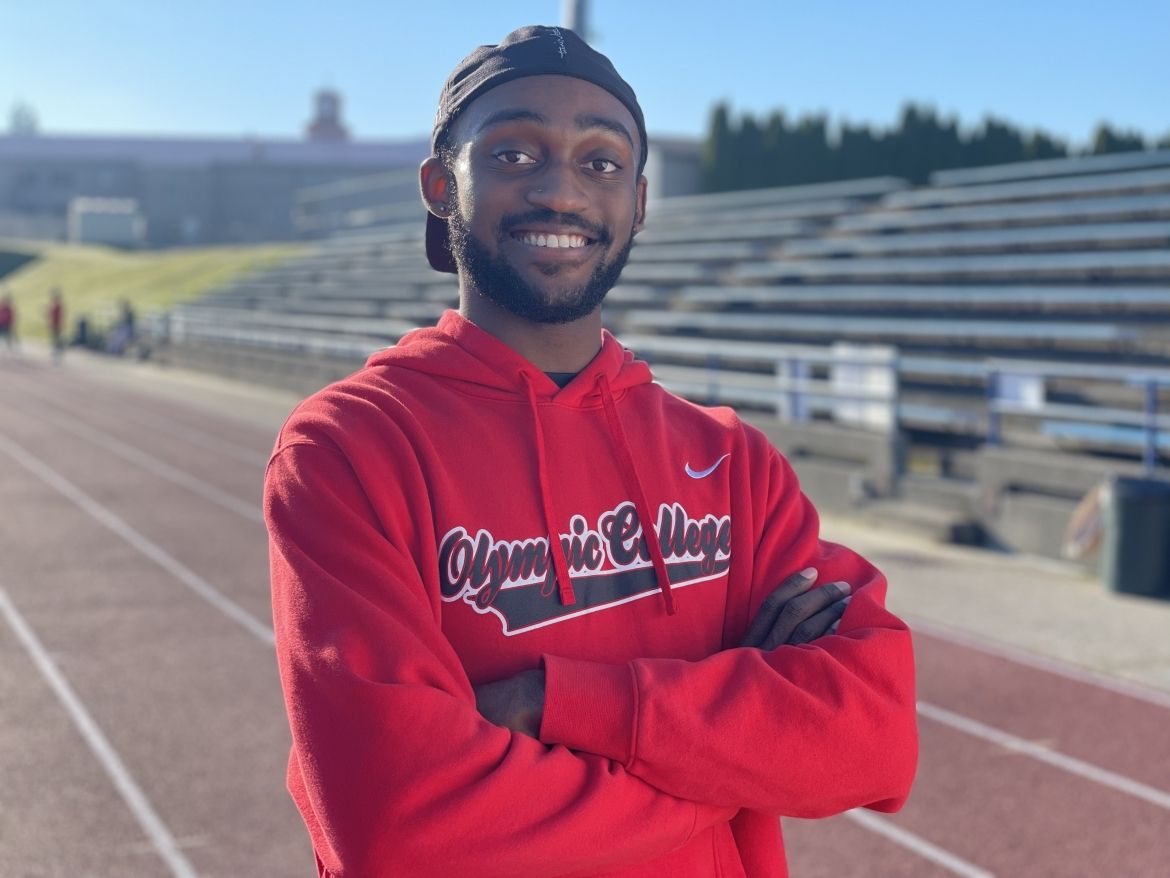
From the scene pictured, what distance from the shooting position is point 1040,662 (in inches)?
293

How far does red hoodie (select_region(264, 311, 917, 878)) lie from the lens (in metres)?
1.64

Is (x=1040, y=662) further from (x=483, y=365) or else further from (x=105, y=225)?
(x=105, y=225)

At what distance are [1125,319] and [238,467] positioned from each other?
991 cm

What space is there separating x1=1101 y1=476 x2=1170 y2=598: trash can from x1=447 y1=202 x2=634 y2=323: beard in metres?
7.99

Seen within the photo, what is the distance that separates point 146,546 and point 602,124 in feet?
32.2

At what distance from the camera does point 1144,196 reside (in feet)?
54.2

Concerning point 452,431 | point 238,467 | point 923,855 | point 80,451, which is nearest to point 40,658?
point 923,855

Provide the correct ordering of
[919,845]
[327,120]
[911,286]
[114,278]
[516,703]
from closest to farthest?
[516,703]
[919,845]
[911,286]
[114,278]
[327,120]

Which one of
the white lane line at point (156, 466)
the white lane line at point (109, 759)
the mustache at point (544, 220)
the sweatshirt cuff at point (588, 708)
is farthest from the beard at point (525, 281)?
the white lane line at point (156, 466)

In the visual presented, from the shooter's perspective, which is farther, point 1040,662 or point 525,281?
point 1040,662

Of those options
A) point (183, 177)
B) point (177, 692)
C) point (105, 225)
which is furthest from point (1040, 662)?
point (183, 177)

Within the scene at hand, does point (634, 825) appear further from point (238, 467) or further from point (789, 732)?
point (238, 467)

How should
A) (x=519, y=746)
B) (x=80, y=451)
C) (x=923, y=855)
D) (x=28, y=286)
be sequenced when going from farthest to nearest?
(x=28, y=286), (x=80, y=451), (x=923, y=855), (x=519, y=746)

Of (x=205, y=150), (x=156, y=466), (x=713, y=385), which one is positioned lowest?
(x=156, y=466)
